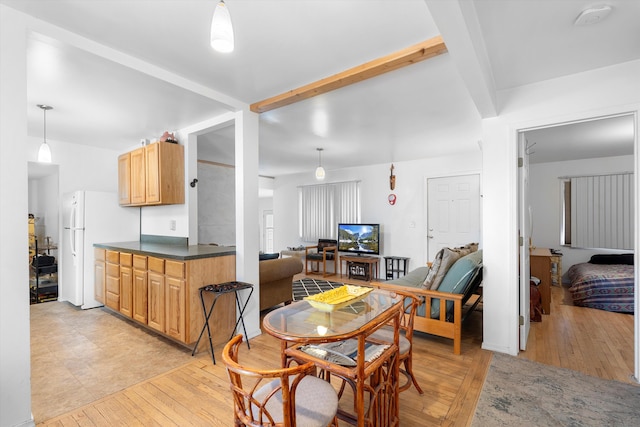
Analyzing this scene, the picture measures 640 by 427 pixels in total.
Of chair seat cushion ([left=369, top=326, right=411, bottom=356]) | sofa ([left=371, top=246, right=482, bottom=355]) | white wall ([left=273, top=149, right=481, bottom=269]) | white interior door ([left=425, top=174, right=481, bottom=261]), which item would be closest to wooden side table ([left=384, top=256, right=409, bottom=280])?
white wall ([left=273, top=149, right=481, bottom=269])

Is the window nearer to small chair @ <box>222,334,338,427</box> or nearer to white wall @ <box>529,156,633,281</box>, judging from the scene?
white wall @ <box>529,156,633,281</box>

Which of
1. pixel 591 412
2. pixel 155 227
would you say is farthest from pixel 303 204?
pixel 591 412

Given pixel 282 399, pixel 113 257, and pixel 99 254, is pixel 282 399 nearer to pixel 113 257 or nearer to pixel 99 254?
pixel 113 257

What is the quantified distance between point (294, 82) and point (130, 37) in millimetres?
1205

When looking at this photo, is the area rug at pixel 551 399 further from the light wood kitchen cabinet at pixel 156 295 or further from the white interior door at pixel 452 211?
the white interior door at pixel 452 211

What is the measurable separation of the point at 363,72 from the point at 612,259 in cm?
568

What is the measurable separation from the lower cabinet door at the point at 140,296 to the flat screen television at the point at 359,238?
4.13 meters

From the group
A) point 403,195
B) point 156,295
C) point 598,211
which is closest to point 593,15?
point 156,295

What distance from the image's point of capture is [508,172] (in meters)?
2.72

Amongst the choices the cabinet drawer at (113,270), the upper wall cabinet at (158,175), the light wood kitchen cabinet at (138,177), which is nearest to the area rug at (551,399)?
the upper wall cabinet at (158,175)

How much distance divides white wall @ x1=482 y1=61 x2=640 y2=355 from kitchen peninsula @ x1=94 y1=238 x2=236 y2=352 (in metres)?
2.53

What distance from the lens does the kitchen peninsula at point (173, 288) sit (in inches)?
107

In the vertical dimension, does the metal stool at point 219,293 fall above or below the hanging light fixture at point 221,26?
below

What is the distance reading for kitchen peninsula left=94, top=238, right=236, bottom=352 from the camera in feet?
8.91
